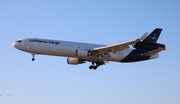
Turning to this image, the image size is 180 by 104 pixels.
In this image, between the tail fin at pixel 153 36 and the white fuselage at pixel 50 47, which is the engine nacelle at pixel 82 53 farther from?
the tail fin at pixel 153 36

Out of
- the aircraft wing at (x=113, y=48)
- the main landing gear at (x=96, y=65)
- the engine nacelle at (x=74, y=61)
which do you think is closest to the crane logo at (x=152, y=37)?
the aircraft wing at (x=113, y=48)

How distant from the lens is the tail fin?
6619 cm

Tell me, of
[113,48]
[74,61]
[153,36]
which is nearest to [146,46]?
[153,36]

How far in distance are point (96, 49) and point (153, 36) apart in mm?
10661

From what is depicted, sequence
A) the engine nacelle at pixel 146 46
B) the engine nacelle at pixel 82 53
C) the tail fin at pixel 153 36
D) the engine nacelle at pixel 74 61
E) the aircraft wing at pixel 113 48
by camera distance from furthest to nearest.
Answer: the engine nacelle at pixel 74 61
the tail fin at pixel 153 36
the engine nacelle at pixel 146 46
the engine nacelle at pixel 82 53
the aircraft wing at pixel 113 48

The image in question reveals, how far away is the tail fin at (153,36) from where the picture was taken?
66.2 m

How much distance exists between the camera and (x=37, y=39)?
2520 inches

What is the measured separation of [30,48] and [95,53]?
10.6m

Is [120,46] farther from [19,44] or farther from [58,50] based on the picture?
[19,44]

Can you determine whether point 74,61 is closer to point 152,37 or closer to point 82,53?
point 82,53

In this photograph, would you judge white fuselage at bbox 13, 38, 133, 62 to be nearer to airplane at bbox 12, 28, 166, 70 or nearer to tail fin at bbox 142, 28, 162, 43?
airplane at bbox 12, 28, 166, 70

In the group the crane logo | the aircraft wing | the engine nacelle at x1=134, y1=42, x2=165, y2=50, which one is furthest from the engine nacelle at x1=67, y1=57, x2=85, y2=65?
the crane logo

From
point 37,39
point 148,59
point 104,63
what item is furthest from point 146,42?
point 37,39

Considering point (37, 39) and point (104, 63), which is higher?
point (37, 39)
